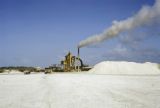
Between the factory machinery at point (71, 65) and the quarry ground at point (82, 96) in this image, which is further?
the factory machinery at point (71, 65)

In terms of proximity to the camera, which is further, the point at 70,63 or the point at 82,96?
the point at 70,63

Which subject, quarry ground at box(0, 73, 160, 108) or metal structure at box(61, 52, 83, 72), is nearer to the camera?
quarry ground at box(0, 73, 160, 108)

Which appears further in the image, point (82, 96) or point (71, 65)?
point (71, 65)

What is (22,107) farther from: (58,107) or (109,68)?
(109,68)

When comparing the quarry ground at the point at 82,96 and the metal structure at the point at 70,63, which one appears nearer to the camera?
the quarry ground at the point at 82,96

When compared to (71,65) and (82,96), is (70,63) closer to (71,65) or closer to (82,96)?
(71,65)

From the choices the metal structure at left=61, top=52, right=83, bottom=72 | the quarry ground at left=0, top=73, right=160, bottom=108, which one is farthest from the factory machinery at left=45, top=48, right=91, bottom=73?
the quarry ground at left=0, top=73, right=160, bottom=108

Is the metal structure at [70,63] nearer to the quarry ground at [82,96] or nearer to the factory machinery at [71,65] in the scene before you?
the factory machinery at [71,65]

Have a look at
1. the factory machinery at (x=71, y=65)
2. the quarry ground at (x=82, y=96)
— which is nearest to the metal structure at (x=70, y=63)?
the factory machinery at (x=71, y=65)

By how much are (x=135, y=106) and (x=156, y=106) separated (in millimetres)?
745

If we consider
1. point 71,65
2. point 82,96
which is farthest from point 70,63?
point 82,96

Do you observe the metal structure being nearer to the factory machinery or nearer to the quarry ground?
the factory machinery

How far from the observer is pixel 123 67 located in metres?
56.8

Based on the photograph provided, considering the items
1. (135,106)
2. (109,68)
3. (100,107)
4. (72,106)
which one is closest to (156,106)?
(135,106)
